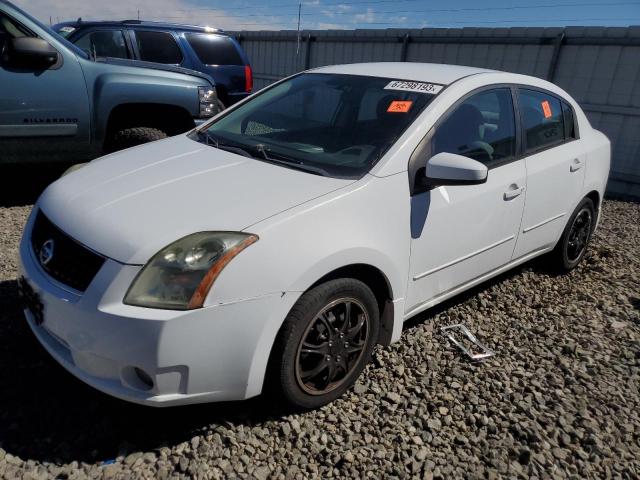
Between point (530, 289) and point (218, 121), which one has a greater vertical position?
point (218, 121)

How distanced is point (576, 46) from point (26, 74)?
8.07 metres

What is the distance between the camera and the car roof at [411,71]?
308 centimetres

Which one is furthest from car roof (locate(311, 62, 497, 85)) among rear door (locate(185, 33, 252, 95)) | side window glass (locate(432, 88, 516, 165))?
rear door (locate(185, 33, 252, 95))

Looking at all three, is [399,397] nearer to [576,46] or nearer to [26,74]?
[26,74]

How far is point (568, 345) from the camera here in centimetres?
327

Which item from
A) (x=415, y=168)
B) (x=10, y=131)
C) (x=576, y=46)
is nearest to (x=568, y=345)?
(x=415, y=168)

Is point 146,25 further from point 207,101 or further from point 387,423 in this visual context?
point 387,423

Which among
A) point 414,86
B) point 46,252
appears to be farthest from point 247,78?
point 46,252

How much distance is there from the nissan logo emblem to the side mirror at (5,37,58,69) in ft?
9.58

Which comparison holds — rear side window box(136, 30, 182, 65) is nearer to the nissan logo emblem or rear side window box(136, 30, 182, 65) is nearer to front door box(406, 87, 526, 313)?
front door box(406, 87, 526, 313)

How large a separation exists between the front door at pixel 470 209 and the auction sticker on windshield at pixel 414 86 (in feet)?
0.55

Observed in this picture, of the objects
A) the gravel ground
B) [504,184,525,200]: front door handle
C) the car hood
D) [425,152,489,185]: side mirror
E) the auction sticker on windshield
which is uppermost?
the auction sticker on windshield

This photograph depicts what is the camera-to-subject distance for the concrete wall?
26.3 feet

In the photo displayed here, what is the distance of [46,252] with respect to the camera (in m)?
2.27
